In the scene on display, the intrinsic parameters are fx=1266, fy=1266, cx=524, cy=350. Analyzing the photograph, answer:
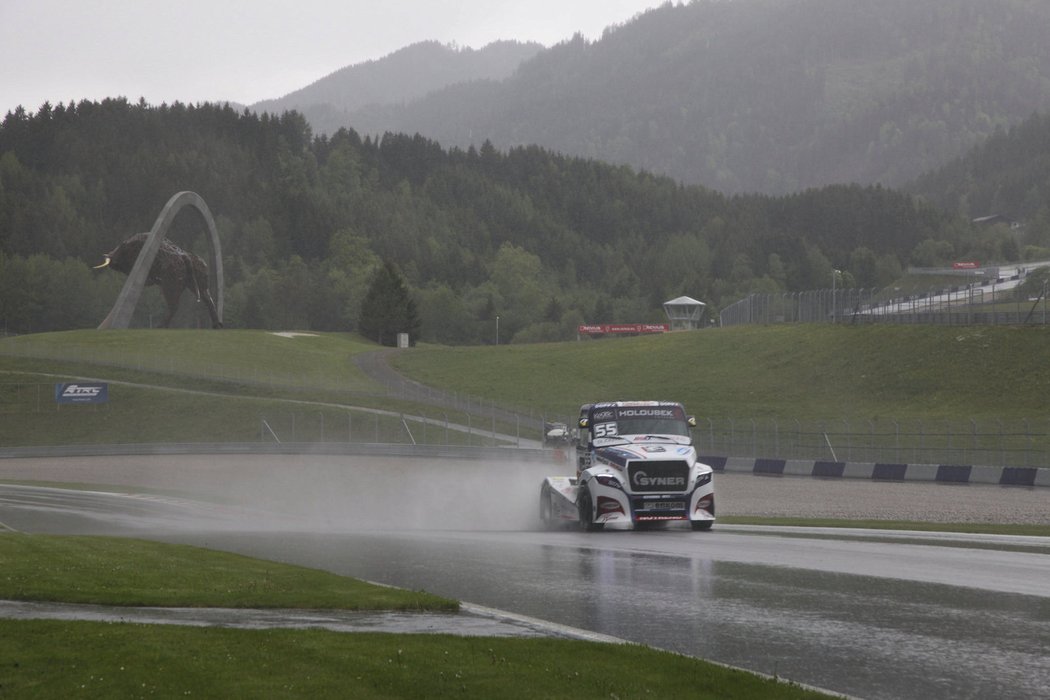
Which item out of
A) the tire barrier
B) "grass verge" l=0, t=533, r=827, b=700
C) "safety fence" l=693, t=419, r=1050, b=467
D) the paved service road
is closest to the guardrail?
the tire barrier

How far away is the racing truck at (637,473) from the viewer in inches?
965

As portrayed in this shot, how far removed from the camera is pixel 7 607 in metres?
13.6

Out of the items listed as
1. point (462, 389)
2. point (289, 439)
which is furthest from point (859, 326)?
point (289, 439)

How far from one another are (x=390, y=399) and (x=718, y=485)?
145 feet

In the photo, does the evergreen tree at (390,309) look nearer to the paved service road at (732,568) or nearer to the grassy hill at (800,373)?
the grassy hill at (800,373)

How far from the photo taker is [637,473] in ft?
79.9

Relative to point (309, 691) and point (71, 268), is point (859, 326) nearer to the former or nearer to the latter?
point (309, 691)

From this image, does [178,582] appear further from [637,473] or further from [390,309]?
[390,309]

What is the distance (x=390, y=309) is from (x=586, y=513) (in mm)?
128954

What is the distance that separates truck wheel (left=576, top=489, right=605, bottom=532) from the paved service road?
81cm

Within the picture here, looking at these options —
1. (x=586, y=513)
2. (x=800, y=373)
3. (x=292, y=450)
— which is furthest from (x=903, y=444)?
(x=292, y=450)

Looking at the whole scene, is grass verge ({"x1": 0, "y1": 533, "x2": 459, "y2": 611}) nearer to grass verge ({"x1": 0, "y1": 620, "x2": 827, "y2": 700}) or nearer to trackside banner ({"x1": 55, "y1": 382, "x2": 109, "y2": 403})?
grass verge ({"x1": 0, "y1": 620, "x2": 827, "y2": 700})

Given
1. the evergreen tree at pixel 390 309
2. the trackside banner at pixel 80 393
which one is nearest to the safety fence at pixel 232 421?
the trackside banner at pixel 80 393

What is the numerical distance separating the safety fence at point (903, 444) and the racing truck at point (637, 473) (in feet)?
58.1
